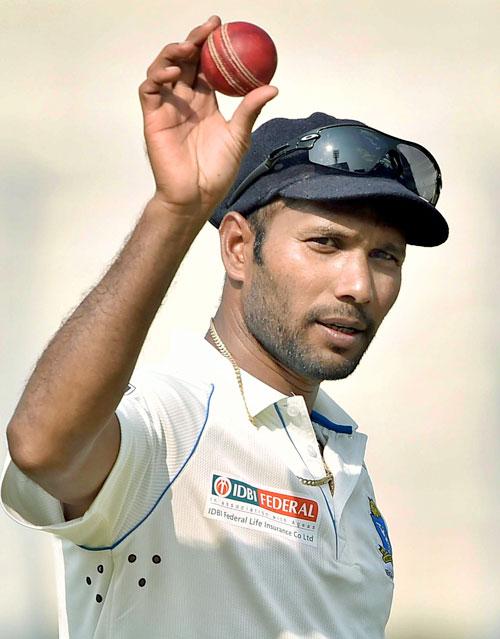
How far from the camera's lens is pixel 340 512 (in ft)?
6.07

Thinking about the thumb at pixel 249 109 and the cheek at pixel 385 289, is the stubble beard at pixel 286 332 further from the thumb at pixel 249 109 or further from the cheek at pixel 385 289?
the thumb at pixel 249 109

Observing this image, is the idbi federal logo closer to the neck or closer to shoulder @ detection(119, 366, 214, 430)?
shoulder @ detection(119, 366, 214, 430)

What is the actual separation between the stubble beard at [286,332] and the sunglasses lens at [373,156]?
0.22 meters

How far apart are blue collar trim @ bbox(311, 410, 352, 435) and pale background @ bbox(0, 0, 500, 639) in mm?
1679

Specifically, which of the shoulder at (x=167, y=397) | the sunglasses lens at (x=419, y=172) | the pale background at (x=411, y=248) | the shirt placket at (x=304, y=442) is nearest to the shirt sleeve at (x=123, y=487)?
the shoulder at (x=167, y=397)

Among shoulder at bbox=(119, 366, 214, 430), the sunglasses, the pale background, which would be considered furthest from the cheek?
the pale background

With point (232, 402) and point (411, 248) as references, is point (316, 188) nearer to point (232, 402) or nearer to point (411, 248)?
point (232, 402)

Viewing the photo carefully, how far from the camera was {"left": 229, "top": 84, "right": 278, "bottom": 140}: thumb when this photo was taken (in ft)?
4.40

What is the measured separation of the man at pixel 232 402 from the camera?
130 centimetres

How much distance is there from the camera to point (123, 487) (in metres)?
1.49

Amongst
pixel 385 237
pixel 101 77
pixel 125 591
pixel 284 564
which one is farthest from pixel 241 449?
pixel 101 77

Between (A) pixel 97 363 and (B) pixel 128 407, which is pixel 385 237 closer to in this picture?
(B) pixel 128 407

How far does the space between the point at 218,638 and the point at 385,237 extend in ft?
2.40

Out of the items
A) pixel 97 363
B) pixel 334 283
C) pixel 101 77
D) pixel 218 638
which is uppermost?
pixel 101 77
